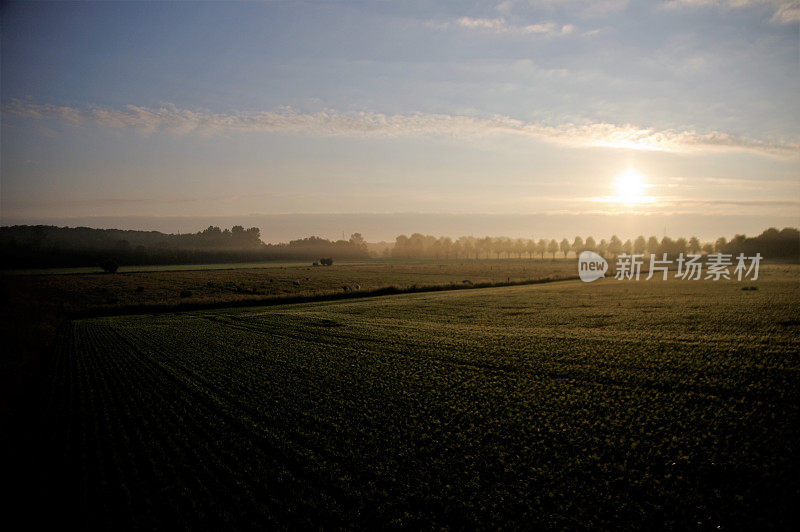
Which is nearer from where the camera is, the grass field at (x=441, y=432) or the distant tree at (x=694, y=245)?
the grass field at (x=441, y=432)

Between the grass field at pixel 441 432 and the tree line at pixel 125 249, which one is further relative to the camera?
the tree line at pixel 125 249

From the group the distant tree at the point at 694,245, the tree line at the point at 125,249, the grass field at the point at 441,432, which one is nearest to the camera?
the grass field at the point at 441,432

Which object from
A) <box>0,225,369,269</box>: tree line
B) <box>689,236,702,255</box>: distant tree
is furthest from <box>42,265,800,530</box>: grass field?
<box>689,236,702,255</box>: distant tree

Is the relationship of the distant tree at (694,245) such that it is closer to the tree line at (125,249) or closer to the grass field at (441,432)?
the tree line at (125,249)

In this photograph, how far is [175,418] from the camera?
38.6 ft

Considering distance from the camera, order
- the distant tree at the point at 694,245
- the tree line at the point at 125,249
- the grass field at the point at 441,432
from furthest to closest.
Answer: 1. the distant tree at the point at 694,245
2. the tree line at the point at 125,249
3. the grass field at the point at 441,432

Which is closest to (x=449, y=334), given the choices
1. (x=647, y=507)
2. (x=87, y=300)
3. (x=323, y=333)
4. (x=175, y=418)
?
(x=323, y=333)

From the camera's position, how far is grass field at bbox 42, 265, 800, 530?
24.0 feet

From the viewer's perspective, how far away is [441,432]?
10344 mm

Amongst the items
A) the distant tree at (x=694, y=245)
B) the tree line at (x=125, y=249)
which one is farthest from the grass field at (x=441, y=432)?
the distant tree at (x=694, y=245)

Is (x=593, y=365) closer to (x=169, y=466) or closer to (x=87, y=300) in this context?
(x=169, y=466)

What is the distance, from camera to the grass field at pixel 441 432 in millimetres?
7312

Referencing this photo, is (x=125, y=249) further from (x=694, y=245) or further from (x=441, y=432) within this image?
(x=694, y=245)

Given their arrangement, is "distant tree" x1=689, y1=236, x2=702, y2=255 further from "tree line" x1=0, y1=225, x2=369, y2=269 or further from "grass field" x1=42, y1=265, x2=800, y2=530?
"grass field" x1=42, y1=265, x2=800, y2=530
